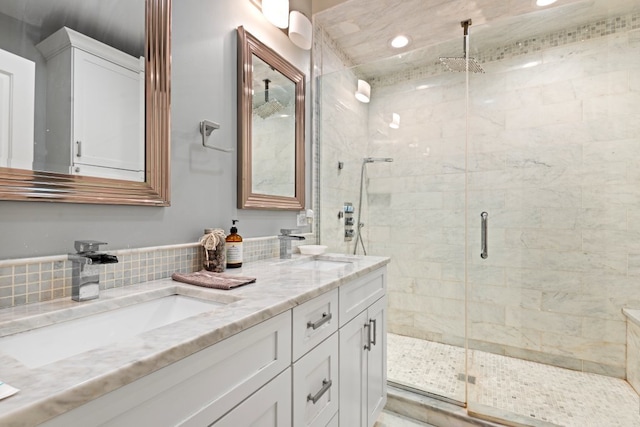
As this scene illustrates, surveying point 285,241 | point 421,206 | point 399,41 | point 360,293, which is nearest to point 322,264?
point 285,241

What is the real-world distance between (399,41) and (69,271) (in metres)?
2.56

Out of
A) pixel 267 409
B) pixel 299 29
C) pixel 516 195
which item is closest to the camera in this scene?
pixel 267 409

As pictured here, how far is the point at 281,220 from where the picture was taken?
6.04ft

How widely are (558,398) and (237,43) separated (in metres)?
2.66

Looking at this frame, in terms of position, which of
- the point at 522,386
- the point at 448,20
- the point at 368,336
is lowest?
the point at 522,386

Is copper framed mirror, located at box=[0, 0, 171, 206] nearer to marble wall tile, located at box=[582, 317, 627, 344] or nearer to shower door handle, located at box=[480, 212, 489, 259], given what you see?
shower door handle, located at box=[480, 212, 489, 259]

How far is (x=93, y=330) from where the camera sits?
77 centimetres

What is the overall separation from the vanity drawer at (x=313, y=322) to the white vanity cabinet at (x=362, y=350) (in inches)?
3.2

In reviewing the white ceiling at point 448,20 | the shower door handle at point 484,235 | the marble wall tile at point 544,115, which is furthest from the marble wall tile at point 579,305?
the white ceiling at point 448,20

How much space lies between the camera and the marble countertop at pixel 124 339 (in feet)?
1.29

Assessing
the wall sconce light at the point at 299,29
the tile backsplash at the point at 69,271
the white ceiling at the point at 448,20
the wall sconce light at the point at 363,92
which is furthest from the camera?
→ the wall sconce light at the point at 363,92

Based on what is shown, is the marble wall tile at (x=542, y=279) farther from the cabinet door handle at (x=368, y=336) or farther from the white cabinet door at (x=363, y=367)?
the cabinet door handle at (x=368, y=336)

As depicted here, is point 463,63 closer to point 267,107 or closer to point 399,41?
point 399,41

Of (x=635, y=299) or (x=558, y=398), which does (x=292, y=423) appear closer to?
(x=558, y=398)
